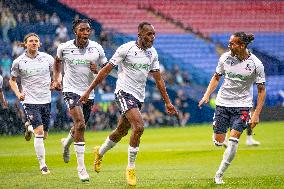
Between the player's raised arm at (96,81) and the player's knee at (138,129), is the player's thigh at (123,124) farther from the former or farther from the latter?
the player's raised arm at (96,81)

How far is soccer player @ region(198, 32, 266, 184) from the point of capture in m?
12.9

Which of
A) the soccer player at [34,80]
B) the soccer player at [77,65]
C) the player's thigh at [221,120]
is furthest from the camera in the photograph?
the soccer player at [34,80]

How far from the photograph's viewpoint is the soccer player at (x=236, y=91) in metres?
12.9

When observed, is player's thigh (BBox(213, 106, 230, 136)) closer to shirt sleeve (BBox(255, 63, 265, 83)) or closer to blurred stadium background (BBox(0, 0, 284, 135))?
shirt sleeve (BBox(255, 63, 265, 83))

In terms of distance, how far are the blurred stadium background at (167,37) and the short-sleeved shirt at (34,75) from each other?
1590cm

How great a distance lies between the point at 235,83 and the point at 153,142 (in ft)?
42.0

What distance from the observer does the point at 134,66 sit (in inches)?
519

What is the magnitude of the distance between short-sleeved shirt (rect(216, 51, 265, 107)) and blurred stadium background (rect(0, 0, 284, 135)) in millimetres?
19610

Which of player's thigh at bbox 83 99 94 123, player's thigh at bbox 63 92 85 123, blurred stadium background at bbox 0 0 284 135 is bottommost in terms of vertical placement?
blurred stadium background at bbox 0 0 284 135

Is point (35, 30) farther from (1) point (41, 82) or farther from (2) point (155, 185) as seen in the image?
(2) point (155, 185)

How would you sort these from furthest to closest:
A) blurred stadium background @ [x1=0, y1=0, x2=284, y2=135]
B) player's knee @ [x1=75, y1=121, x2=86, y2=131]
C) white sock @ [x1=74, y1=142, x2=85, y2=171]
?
blurred stadium background @ [x1=0, y1=0, x2=284, y2=135], player's knee @ [x1=75, y1=121, x2=86, y2=131], white sock @ [x1=74, y1=142, x2=85, y2=171]

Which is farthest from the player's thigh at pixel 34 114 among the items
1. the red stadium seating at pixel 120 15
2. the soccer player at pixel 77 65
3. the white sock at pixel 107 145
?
the red stadium seating at pixel 120 15

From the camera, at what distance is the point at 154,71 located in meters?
13.4

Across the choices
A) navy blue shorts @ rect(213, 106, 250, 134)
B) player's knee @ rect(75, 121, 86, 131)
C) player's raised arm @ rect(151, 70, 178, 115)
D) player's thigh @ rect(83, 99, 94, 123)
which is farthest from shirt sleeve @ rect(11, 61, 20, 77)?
navy blue shorts @ rect(213, 106, 250, 134)
